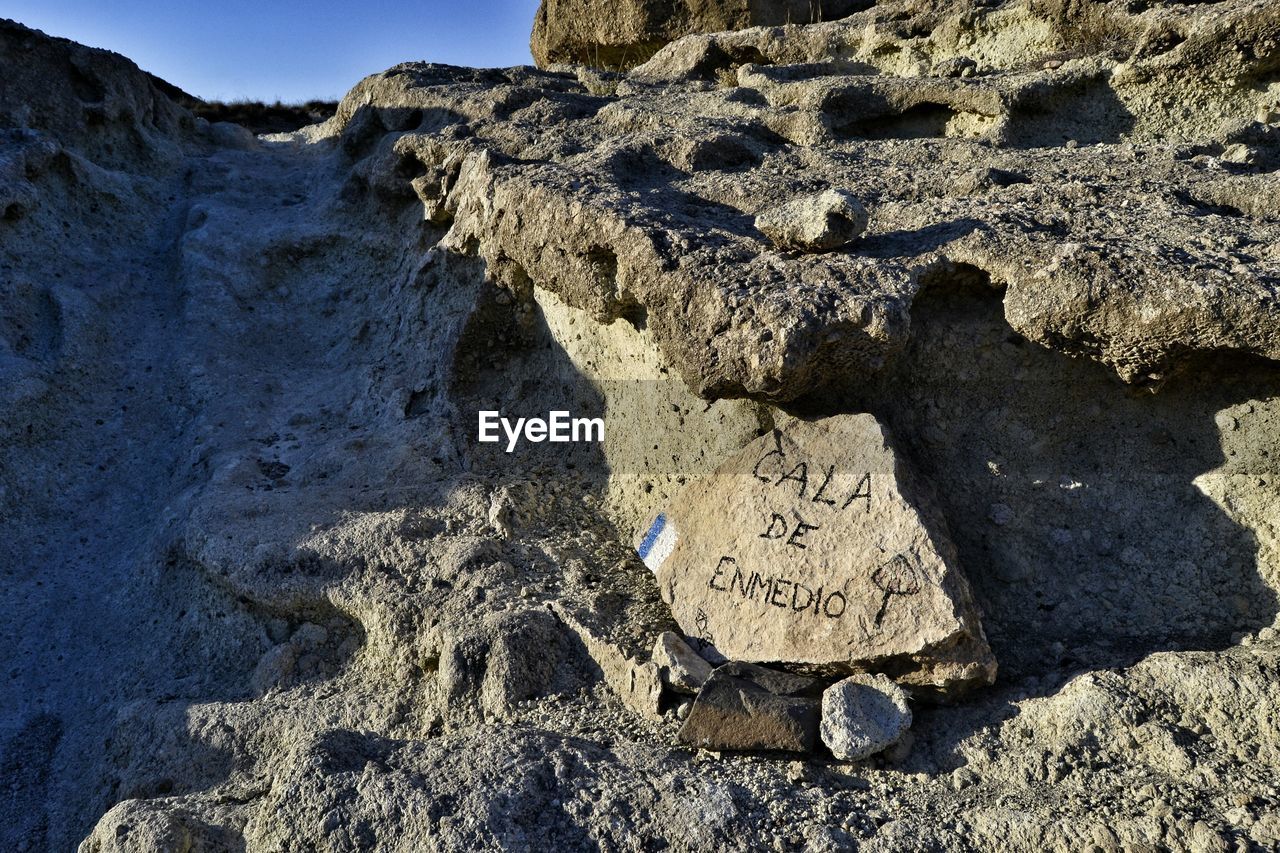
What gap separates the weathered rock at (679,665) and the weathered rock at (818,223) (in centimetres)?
136

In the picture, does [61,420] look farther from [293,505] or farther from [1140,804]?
[1140,804]

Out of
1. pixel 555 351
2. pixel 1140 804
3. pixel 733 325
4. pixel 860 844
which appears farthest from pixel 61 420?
pixel 1140 804

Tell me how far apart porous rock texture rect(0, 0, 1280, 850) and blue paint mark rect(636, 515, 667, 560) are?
0.09m

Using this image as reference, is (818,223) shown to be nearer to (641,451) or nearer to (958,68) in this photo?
(641,451)

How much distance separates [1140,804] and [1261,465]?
1167 mm

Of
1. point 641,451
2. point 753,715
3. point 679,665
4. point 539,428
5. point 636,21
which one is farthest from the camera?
point 636,21

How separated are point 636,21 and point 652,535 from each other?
17.2 feet

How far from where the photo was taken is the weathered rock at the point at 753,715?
2658mm

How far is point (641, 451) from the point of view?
3660 millimetres

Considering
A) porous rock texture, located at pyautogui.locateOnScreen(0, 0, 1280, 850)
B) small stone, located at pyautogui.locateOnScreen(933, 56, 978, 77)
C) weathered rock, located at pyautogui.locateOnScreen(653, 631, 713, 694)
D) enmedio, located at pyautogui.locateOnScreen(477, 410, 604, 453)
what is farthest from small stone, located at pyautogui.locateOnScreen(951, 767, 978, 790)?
small stone, located at pyautogui.locateOnScreen(933, 56, 978, 77)

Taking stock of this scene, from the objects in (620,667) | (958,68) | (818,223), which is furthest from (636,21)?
(620,667)

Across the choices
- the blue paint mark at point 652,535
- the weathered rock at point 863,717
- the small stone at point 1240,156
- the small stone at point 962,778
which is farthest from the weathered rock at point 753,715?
the small stone at point 1240,156

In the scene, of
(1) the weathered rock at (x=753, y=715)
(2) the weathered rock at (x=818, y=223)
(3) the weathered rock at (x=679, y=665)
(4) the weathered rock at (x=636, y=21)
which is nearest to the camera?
(1) the weathered rock at (x=753, y=715)

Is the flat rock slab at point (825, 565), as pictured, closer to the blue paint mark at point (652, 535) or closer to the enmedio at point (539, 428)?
the blue paint mark at point (652, 535)
